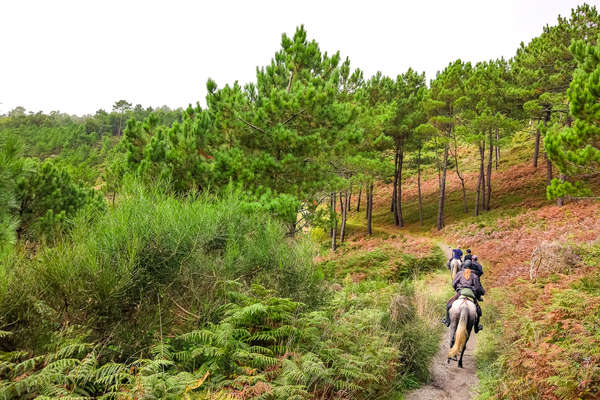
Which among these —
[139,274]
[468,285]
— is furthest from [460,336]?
[139,274]

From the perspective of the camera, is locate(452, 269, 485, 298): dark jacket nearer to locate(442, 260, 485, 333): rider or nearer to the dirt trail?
locate(442, 260, 485, 333): rider

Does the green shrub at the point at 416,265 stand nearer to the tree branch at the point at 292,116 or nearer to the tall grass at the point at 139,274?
the tree branch at the point at 292,116

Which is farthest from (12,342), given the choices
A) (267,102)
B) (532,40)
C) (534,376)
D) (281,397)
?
(532,40)

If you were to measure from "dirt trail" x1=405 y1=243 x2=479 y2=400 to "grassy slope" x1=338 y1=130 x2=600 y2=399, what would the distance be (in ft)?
0.98

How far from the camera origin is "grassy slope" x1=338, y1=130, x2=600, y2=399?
4.64 meters

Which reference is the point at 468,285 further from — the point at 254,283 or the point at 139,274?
the point at 139,274

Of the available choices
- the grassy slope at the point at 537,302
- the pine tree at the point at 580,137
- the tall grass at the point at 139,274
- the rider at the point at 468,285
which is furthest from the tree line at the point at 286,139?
the rider at the point at 468,285

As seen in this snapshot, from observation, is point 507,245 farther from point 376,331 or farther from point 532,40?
point 532,40

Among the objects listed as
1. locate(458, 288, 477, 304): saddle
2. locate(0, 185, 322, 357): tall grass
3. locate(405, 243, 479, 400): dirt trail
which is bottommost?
locate(405, 243, 479, 400): dirt trail

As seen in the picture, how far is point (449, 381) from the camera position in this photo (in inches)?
246

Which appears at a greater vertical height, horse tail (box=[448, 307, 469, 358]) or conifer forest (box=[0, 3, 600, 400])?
conifer forest (box=[0, 3, 600, 400])

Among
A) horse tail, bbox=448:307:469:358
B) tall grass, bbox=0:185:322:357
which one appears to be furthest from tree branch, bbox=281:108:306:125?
horse tail, bbox=448:307:469:358

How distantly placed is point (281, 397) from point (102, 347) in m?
2.10

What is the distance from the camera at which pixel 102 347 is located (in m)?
3.78
